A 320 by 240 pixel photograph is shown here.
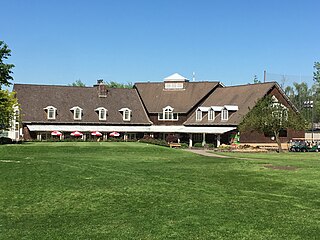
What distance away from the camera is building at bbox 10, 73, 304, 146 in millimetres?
65500

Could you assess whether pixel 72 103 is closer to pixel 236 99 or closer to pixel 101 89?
pixel 101 89

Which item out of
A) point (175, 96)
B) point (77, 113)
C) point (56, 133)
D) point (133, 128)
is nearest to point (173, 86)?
point (175, 96)

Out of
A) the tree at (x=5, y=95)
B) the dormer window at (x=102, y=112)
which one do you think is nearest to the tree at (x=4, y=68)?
the tree at (x=5, y=95)

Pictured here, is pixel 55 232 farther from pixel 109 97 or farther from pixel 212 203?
pixel 109 97

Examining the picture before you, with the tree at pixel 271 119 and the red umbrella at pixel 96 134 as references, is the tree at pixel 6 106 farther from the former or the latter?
the tree at pixel 271 119

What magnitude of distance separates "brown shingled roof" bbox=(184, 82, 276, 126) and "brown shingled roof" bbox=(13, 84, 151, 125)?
32.5 ft

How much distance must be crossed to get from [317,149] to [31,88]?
4261cm

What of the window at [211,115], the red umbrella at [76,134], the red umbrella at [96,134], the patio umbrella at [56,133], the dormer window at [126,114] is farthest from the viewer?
the dormer window at [126,114]

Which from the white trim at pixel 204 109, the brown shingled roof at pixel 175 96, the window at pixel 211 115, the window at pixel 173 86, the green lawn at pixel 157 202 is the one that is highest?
the window at pixel 173 86

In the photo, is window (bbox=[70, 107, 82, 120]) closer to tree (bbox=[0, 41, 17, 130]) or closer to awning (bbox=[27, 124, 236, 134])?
awning (bbox=[27, 124, 236, 134])

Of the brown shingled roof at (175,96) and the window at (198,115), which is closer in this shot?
the window at (198,115)

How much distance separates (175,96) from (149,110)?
5532mm

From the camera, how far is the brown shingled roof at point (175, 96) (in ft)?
243

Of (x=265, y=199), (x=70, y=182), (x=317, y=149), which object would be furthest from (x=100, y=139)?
(x=265, y=199)
